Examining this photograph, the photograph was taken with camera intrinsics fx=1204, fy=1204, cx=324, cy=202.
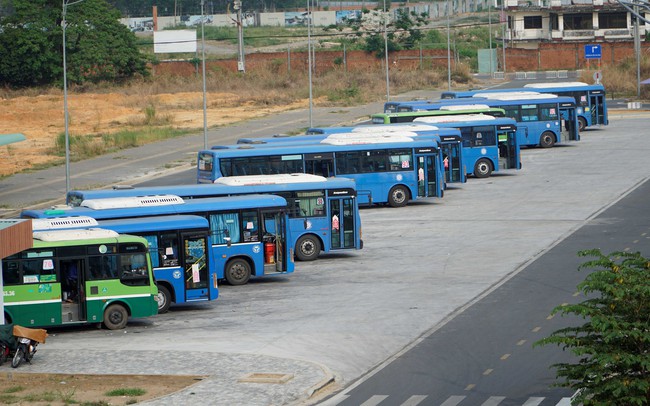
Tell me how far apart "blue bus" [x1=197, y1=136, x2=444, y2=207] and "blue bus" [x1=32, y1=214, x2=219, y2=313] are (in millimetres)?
16905

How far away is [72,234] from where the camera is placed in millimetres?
29469

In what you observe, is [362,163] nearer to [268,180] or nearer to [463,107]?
[268,180]

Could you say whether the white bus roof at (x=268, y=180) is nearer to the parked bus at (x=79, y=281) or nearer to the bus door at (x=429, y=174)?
the parked bus at (x=79, y=281)

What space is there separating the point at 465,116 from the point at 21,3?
6811 cm

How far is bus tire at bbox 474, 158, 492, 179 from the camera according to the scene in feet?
194

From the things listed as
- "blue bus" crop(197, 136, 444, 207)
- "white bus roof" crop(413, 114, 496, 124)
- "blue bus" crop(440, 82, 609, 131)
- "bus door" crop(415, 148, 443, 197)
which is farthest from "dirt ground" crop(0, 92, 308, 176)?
"bus door" crop(415, 148, 443, 197)

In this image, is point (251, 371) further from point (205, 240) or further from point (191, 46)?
point (191, 46)

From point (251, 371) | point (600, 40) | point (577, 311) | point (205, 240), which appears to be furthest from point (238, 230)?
point (600, 40)

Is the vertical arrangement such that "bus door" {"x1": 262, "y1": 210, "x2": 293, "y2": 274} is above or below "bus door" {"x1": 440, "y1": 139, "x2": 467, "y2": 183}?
below

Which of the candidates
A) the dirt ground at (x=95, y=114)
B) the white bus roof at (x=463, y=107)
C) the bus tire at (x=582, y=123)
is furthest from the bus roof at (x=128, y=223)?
the bus tire at (x=582, y=123)

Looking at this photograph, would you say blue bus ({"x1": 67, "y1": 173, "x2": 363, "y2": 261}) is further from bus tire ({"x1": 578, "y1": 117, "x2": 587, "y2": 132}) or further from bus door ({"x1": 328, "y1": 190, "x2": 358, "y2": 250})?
bus tire ({"x1": 578, "y1": 117, "x2": 587, "y2": 132})

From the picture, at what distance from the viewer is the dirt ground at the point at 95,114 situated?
78.1 meters

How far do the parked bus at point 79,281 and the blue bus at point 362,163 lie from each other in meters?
18.9

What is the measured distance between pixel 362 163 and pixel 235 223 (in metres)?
15.9
